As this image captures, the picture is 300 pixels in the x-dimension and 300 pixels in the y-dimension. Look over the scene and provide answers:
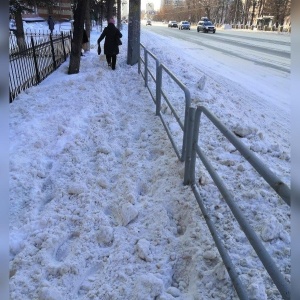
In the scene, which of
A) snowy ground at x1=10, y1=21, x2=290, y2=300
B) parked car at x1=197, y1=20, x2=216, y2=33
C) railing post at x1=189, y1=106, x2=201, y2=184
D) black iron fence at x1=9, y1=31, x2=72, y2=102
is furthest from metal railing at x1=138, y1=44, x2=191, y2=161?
parked car at x1=197, y1=20, x2=216, y2=33

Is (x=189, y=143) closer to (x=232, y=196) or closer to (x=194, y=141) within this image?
(x=194, y=141)

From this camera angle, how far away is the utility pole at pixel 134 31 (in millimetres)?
9688

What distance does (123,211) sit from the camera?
9.98 feet

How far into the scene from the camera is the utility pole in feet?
31.8

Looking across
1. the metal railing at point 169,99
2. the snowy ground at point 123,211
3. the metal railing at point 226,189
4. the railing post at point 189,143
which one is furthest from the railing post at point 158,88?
the railing post at point 189,143

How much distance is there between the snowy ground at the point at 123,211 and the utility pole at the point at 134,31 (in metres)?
4.55

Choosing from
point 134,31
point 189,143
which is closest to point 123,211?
point 189,143

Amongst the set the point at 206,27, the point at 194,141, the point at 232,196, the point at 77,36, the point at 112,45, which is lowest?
the point at 206,27

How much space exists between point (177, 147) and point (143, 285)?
Result: 2.04 m

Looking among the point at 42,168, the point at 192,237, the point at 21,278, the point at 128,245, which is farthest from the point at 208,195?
the point at 42,168

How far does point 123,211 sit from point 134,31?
775 cm

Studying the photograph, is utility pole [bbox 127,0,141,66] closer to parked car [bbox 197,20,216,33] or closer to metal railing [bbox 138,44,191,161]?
metal railing [bbox 138,44,191,161]

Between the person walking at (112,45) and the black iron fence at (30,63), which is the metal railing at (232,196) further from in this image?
the person walking at (112,45)

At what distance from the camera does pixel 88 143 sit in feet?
15.1
